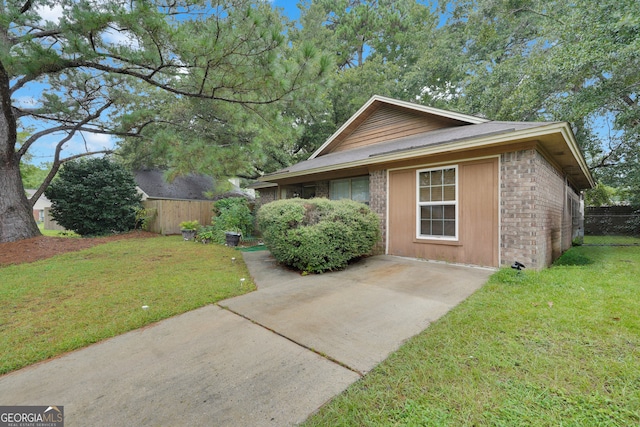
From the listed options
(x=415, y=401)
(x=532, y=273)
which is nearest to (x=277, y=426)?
(x=415, y=401)

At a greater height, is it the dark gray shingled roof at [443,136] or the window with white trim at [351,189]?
the dark gray shingled roof at [443,136]

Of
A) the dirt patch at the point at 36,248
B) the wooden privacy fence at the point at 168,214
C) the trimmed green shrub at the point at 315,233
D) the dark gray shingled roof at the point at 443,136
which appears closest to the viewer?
the dark gray shingled roof at the point at 443,136

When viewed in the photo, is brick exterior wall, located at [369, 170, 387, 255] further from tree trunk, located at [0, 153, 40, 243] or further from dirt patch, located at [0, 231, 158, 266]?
tree trunk, located at [0, 153, 40, 243]

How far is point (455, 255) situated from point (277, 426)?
5255 millimetres

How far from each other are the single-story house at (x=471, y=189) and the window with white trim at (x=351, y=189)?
0.04 m

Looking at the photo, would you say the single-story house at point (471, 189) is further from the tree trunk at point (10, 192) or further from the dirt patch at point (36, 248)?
the tree trunk at point (10, 192)

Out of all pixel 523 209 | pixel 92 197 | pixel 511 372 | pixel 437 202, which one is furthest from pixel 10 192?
pixel 523 209

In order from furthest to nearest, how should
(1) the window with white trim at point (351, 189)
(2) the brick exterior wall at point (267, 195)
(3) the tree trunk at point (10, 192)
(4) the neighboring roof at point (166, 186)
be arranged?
1. (4) the neighboring roof at point (166, 186)
2. (2) the brick exterior wall at point (267, 195)
3. (1) the window with white trim at point (351, 189)
4. (3) the tree trunk at point (10, 192)

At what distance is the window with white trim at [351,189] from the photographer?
8109 mm

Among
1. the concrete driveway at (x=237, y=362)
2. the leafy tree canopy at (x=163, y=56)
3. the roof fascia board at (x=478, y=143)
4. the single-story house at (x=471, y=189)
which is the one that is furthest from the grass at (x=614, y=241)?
the leafy tree canopy at (x=163, y=56)

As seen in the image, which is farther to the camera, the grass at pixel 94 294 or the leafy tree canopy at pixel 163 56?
the leafy tree canopy at pixel 163 56

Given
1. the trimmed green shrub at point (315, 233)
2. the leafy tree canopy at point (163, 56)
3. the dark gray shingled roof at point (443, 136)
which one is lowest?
the trimmed green shrub at point (315, 233)

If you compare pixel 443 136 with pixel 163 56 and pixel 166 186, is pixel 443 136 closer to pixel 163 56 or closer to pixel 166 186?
pixel 163 56

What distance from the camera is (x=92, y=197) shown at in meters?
11.4
